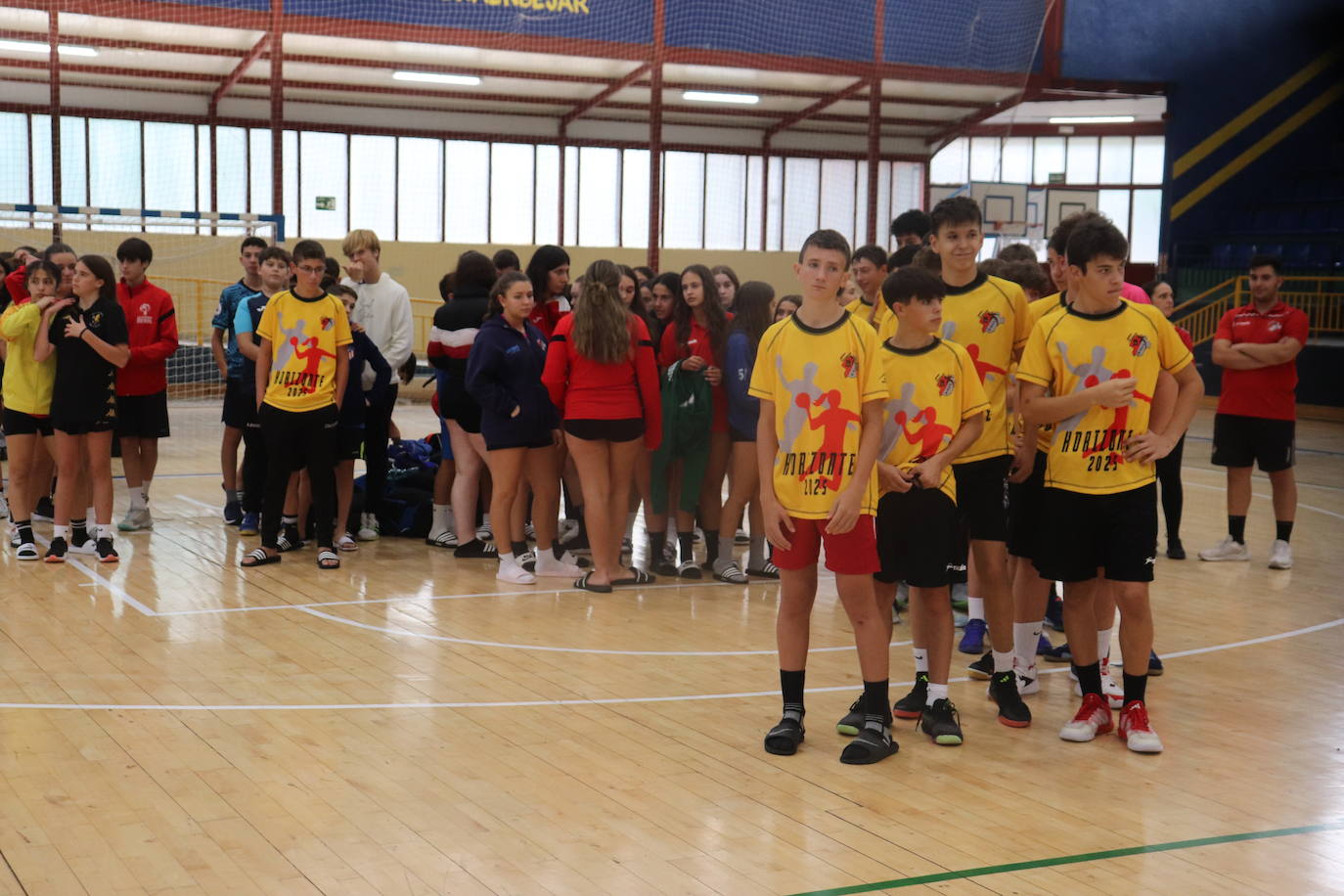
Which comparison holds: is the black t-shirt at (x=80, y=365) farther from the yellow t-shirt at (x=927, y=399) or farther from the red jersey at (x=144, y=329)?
the yellow t-shirt at (x=927, y=399)

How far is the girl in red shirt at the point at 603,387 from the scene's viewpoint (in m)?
6.76

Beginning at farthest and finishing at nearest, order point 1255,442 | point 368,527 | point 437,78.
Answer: point 437,78, point 368,527, point 1255,442

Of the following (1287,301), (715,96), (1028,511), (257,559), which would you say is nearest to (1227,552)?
(1028,511)

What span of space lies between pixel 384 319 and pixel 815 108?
18.9 m

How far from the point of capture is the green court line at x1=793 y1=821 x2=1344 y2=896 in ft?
11.0

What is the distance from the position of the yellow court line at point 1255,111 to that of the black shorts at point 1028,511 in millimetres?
21236

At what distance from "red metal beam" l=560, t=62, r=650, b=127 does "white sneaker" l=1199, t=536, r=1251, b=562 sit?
16009 millimetres

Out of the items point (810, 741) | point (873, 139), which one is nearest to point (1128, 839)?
point (810, 741)

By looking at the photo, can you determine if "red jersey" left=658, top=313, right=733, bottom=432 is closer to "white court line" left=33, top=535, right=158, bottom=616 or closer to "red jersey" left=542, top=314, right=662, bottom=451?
"red jersey" left=542, top=314, right=662, bottom=451

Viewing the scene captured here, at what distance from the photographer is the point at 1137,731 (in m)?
4.59

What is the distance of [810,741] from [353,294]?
4.66m

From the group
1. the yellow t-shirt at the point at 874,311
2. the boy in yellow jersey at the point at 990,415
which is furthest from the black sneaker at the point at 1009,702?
the yellow t-shirt at the point at 874,311

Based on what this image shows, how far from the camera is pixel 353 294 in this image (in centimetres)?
811

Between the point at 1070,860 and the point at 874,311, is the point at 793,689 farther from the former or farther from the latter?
the point at 874,311
